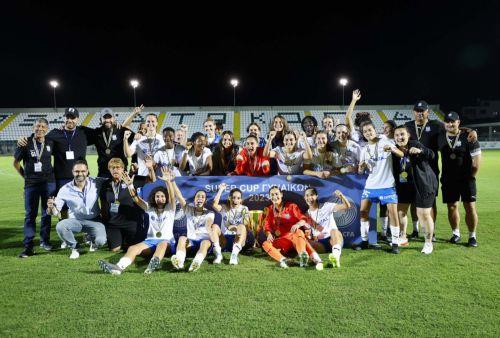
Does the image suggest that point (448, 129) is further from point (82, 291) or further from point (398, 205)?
point (82, 291)

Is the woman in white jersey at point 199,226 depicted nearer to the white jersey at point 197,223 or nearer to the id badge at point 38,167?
the white jersey at point 197,223

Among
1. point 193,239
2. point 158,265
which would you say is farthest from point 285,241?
point 158,265

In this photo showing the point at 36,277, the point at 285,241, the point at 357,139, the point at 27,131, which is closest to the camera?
the point at 36,277

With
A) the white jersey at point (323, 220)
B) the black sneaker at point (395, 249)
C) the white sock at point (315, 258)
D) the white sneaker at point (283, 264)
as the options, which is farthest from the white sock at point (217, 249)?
the black sneaker at point (395, 249)

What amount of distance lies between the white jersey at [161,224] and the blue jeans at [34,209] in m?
1.62

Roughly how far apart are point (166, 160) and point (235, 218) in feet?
5.12

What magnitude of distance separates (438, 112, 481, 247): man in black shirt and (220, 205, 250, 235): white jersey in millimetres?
2985

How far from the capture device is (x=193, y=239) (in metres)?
4.97

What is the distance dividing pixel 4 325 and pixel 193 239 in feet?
7.69

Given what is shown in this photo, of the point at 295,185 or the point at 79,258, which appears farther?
the point at 295,185

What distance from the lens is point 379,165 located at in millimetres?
5234

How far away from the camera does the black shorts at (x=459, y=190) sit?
5324mm

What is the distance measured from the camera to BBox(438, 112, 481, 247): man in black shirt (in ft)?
17.4

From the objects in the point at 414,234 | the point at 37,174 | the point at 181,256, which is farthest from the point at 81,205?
the point at 414,234
